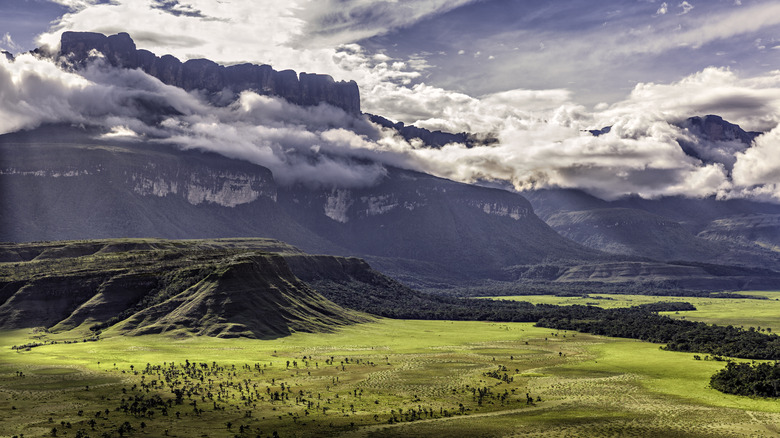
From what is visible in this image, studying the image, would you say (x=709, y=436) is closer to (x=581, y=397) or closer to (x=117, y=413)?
(x=581, y=397)

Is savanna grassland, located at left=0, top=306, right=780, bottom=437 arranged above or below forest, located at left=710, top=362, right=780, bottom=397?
below

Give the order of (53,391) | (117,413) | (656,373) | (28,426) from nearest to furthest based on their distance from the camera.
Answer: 1. (28,426)
2. (117,413)
3. (53,391)
4. (656,373)

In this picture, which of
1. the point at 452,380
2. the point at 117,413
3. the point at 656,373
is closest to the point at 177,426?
the point at 117,413

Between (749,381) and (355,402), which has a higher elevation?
(749,381)

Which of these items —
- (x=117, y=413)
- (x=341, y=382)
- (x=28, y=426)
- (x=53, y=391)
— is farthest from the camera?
(x=341, y=382)

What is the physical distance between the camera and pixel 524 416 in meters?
139

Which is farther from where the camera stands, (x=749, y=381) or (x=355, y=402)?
(x=749, y=381)

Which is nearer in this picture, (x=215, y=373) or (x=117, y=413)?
(x=117, y=413)

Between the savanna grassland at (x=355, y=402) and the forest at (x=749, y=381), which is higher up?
the forest at (x=749, y=381)

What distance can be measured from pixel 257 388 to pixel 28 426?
52.5m

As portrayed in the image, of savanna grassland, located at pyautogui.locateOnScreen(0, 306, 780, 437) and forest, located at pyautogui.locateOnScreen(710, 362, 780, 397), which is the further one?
forest, located at pyautogui.locateOnScreen(710, 362, 780, 397)

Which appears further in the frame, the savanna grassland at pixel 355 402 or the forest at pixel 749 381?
the forest at pixel 749 381

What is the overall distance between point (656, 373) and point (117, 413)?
5647 inches

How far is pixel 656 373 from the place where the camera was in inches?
7776
